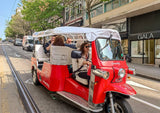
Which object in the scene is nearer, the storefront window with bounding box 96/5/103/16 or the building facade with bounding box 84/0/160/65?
the building facade with bounding box 84/0/160/65

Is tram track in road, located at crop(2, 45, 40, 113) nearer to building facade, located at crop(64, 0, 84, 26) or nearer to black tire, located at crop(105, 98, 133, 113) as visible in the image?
black tire, located at crop(105, 98, 133, 113)

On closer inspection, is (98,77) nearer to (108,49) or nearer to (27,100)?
(108,49)

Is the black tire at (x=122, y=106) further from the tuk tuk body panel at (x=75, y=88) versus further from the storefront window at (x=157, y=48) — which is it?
the storefront window at (x=157, y=48)

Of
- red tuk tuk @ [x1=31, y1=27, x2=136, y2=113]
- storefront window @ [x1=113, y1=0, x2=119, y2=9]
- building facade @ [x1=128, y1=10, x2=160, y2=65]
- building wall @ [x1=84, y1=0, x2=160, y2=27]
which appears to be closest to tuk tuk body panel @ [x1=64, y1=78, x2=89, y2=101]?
red tuk tuk @ [x1=31, y1=27, x2=136, y2=113]

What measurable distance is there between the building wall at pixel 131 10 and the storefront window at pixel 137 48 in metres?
2.79

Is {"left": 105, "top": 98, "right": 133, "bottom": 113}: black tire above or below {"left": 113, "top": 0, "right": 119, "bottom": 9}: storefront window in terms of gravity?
below

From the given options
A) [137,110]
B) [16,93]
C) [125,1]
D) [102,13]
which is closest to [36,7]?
[102,13]

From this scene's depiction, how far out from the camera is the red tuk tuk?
314cm

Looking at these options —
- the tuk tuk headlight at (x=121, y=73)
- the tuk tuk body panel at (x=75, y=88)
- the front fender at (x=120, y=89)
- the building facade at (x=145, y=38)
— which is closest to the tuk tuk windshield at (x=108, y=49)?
the tuk tuk headlight at (x=121, y=73)

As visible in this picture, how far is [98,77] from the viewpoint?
3.23 metres

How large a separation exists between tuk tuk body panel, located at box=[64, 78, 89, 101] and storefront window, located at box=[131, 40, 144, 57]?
12239 mm

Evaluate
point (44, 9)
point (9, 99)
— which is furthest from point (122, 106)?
point (44, 9)

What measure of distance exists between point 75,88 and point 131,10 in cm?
1181

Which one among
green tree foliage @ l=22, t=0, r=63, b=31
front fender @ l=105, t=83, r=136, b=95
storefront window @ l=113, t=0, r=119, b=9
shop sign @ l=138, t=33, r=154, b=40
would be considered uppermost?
green tree foliage @ l=22, t=0, r=63, b=31
